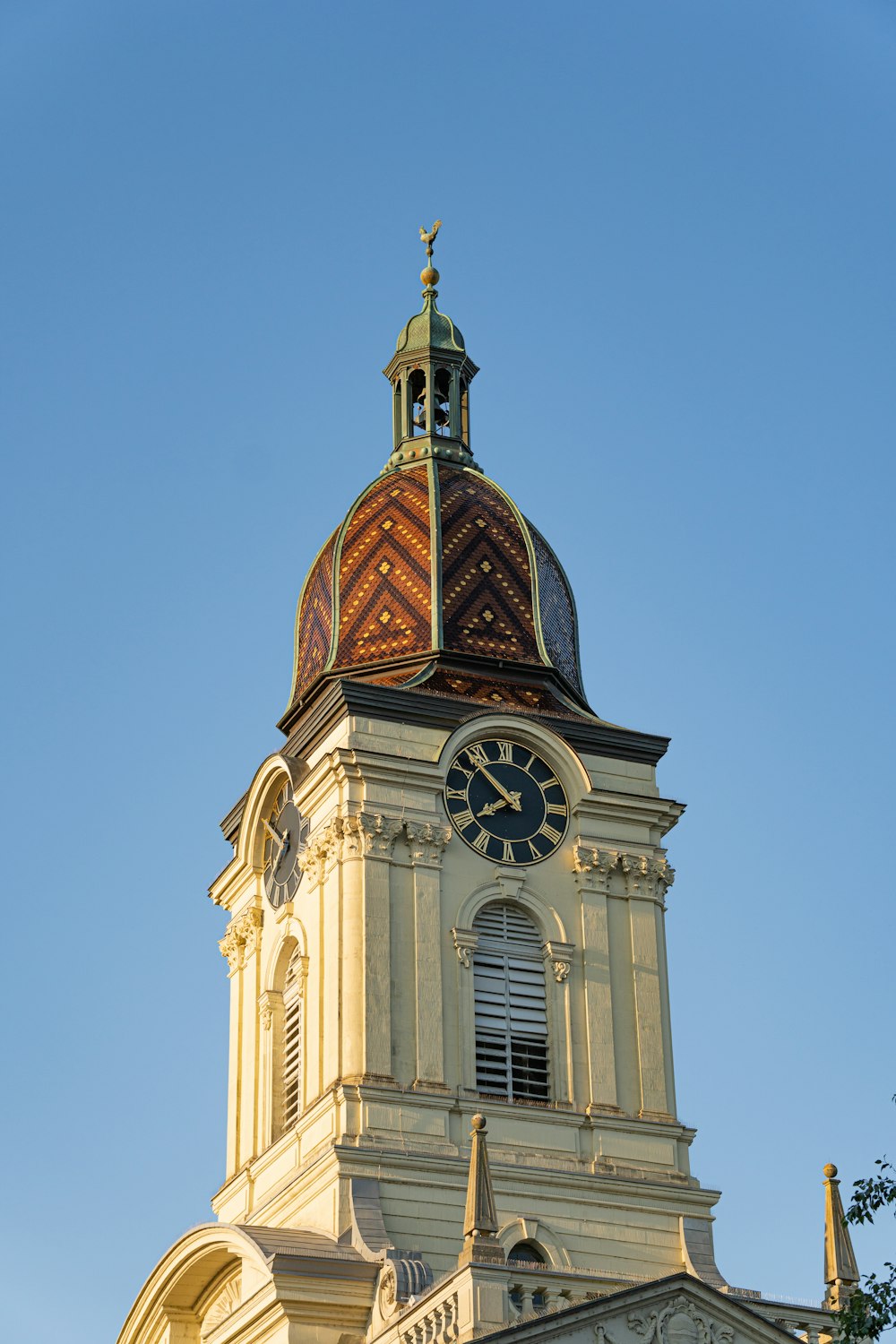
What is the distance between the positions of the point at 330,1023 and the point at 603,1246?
4806 millimetres

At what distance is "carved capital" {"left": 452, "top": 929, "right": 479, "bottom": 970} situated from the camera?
118 feet

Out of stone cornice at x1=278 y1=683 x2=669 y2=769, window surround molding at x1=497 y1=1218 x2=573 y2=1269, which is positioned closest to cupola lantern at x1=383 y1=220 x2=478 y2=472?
stone cornice at x1=278 y1=683 x2=669 y2=769

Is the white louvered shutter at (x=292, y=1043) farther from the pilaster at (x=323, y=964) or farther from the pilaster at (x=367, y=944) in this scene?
the pilaster at (x=367, y=944)

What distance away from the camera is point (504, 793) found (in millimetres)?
37375

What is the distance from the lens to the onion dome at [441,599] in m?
39.2

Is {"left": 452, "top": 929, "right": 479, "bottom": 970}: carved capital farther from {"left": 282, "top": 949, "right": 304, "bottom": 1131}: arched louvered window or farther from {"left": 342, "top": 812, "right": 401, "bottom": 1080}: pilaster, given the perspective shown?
{"left": 282, "top": 949, "right": 304, "bottom": 1131}: arched louvered window

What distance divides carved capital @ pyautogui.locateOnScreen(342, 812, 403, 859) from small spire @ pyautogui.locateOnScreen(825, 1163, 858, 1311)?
26.2ft

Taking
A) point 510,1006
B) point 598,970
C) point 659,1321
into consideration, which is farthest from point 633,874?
point 659,1321

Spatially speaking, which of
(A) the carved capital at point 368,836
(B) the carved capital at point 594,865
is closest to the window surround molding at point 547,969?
(B) the carved capital at point 594,865

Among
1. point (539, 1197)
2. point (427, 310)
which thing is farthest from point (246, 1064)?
point (427, 310)

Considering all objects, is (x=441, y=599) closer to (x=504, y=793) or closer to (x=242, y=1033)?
(x=504, y=793)

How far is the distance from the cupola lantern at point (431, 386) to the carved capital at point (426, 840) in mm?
8831

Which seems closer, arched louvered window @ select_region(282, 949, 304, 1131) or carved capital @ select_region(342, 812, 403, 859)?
carved capital @ select_region(342, 812, 403, 859)

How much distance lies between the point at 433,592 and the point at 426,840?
4.89 meters
